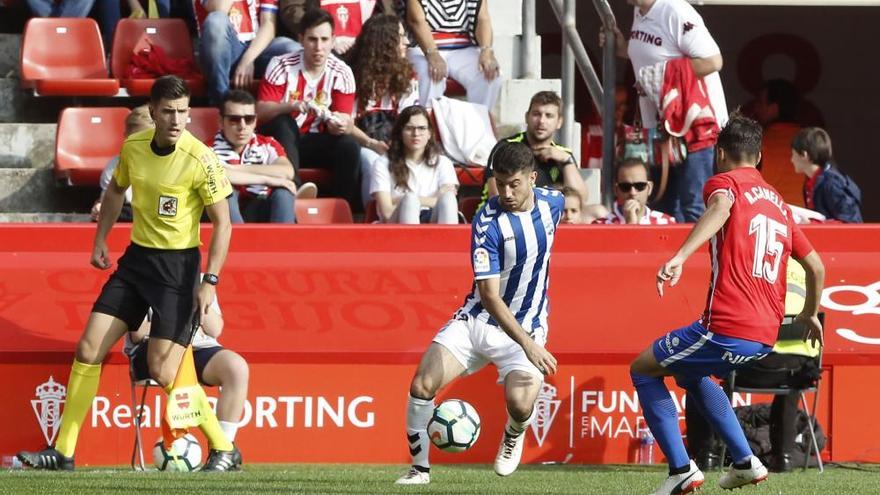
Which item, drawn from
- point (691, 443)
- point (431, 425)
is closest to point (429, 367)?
point (431, 425)

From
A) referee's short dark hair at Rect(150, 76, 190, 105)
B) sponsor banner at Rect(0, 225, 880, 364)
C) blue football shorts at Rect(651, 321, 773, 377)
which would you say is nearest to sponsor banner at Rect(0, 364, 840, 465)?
sponsor banner at Rect(0, 225, 880, 364)

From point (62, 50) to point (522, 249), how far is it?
5.37m

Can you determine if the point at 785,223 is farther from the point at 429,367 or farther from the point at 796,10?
the point at 796,10

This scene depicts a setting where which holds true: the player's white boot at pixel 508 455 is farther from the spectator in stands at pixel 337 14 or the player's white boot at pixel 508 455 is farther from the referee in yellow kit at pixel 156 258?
the spectator in stands at pixel 337 14

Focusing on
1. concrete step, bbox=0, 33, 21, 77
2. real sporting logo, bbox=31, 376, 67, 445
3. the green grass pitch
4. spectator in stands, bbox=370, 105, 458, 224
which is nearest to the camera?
the green grass pitch

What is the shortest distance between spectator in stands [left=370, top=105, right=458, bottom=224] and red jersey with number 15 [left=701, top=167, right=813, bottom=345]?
342cm

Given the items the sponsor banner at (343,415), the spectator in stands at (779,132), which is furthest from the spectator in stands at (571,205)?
the spectator in stands at (779,132)

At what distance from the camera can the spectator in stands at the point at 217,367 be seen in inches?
388

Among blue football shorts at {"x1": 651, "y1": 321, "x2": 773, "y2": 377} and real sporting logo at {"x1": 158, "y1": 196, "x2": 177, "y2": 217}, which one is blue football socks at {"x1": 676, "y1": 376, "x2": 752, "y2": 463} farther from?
real sporting logo at {"x1": 158, "y1": 196, "x2": 177, "y2": 217}

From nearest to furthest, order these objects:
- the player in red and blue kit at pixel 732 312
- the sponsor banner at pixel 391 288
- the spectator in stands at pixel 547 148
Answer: the player in red and blue kit at pixel 732 312
the sponsor banner at pixel 391 288
the spectator in stands at pixel 547 148

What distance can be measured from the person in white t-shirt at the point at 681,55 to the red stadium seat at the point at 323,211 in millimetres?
2145

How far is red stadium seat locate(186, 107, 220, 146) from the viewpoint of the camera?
1224 centimetres

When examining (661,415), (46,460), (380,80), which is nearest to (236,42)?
(380,80)

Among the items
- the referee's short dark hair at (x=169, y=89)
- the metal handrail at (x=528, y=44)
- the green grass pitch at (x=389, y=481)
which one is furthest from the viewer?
the metal handrail at (x=528, y=44)
